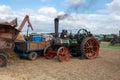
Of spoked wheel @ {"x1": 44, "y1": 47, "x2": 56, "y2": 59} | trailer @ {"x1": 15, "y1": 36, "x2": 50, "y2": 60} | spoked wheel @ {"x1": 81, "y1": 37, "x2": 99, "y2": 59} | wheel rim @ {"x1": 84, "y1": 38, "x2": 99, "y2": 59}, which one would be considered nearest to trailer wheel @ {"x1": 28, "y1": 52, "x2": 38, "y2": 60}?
trailer @ {"x1": 15, "y1": 36, "x2": 50, "y2": 60}

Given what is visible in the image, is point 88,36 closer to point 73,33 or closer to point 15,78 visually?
point 73,33

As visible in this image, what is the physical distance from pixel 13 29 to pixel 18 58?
177cm

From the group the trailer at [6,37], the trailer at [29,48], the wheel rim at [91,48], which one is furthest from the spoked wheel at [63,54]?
the trailer at [6,37]

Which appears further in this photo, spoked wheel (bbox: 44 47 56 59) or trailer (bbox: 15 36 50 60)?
spoked wheel (bbox: 44 47 56 59)

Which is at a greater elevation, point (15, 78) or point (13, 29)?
point (13, 29)

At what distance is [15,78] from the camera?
293 inches

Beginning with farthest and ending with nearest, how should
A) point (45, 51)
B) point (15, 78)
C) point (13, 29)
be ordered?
point (45, 51) → point (13, 29) → point (15, 78)

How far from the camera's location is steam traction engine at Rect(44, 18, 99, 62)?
39.2 feet

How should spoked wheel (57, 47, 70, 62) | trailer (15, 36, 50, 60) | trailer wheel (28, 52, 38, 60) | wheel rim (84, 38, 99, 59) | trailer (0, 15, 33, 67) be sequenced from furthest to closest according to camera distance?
wheel rim (84, 38, 99, 59)
trailer wheel (28, 52, 38, 60)
trailer (15, 36, 50, 60)
spoked wheel (57, 47, 70, 62)
trailer (0, 15, 33, 67)

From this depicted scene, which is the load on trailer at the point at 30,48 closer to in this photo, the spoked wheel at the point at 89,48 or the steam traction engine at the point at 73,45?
the steam traction engine at the point at 73,45

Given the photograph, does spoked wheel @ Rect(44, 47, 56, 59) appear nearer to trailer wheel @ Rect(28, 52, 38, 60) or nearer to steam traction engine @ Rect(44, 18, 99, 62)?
steam traction engine @ Rect(44, 18, 99, 62)

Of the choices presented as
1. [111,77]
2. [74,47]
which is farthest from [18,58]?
[111,77]

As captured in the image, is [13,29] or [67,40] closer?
[13,29]

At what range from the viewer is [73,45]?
12.6 m
